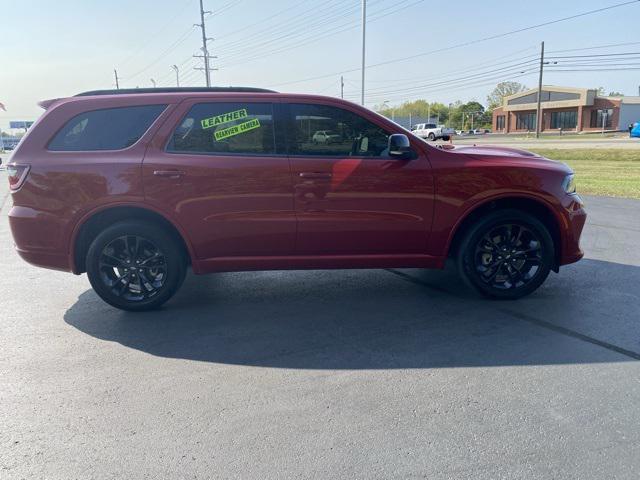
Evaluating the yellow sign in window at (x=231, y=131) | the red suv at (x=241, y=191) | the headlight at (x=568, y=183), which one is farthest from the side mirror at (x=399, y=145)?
the headlight at (x=568, y=183)

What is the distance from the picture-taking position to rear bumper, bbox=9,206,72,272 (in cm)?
444

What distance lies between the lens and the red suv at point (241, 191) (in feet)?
14.4

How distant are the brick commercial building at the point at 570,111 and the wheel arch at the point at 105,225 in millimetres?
72614

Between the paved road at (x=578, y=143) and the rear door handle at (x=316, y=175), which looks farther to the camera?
the paved road at (x=578, y=143)

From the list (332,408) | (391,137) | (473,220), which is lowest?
(332,408)

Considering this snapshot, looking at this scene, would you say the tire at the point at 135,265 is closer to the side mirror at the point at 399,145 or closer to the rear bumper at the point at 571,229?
the side mirror at the point at 399,145

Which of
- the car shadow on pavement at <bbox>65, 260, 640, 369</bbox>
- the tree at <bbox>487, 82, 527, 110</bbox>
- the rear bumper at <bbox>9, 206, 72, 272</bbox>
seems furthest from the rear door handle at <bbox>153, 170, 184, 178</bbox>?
the tree at <bbox>487, 82, 527, 110</bbox>

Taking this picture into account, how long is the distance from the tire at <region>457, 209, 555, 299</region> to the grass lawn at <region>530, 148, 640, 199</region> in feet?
26.7

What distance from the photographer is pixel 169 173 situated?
4.35 meters

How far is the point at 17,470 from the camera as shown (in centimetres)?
249

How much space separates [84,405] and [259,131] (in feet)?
8.62

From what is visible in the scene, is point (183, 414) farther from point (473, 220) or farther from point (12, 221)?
point (473, 220)

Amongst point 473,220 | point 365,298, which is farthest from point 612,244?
point 365,298

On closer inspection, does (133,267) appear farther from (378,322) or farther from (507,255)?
(507,255)
